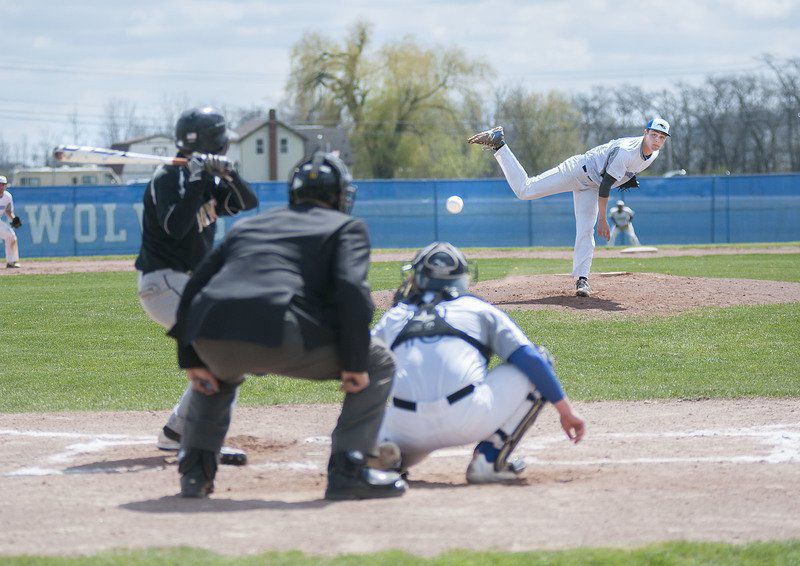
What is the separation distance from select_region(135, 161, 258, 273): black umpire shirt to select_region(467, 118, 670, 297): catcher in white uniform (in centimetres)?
674

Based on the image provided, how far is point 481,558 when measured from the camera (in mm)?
3896

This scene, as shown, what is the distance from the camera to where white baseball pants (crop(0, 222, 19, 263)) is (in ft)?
72.9

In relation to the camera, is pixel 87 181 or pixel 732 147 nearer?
pixel 87 181

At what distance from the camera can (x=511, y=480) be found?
548 centimetres

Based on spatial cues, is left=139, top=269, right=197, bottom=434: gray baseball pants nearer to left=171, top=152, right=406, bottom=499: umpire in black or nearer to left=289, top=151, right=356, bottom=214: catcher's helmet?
left=171, top=152, right=406, bottom=499: umpire in black

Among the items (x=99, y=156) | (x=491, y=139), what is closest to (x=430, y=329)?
(x=99, y=156)

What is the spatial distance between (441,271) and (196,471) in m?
1.58

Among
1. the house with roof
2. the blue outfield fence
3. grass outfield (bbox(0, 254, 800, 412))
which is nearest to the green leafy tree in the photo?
the house with roof

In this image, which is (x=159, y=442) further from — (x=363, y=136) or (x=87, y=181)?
(x=363, y=136)

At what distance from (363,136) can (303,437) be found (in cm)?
6217

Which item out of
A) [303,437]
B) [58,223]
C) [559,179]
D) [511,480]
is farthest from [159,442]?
[58,223]

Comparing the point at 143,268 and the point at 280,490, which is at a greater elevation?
the point at 143,268

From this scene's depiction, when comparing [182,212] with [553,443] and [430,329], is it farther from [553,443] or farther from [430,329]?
[553,443]

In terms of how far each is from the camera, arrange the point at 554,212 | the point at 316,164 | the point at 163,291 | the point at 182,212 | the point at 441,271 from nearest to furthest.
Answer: the point at 316,164
the point at 441,271
the point at 182,212
the point at 163,291
the point at 554,212
